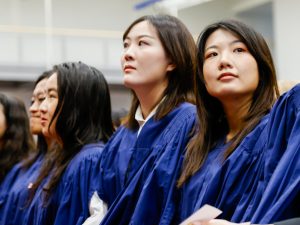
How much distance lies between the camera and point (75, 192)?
284 cm

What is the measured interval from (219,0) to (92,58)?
1734 millimetres

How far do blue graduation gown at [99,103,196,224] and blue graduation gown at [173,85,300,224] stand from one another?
0.36ft

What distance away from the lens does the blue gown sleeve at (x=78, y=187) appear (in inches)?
109

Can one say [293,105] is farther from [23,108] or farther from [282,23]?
[282,23]

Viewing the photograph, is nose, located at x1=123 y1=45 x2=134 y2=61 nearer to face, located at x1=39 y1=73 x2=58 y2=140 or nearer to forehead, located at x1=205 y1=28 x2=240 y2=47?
forehead, located at x1=205 y1=28 x2=240 y2=47

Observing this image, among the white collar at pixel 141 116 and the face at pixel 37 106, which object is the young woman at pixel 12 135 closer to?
the face at pixel 37 106

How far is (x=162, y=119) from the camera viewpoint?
2451mm

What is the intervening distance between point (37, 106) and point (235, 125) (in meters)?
1.53

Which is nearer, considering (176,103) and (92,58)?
(176,103)

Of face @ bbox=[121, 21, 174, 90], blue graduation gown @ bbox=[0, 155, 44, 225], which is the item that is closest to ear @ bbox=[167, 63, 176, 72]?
face @ bbox=[121, 21, 174, 90]

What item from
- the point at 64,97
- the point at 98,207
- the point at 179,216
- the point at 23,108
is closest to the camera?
the point at 179,216

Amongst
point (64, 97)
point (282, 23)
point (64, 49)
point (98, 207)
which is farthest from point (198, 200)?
point (64, 49)

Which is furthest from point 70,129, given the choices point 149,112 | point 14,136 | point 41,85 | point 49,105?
point 14,136

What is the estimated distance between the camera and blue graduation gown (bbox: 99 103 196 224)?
2.24m
